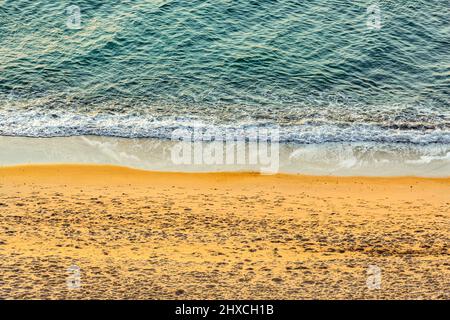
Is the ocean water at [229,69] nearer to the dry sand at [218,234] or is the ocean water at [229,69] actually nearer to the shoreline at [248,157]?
the shoreline at [248,157]

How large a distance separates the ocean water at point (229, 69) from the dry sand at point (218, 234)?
251 centimetres

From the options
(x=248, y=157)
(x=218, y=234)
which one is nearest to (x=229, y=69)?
(x=248, y=157)

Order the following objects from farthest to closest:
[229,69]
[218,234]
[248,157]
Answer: [229,69]
[248,157]
[218,234]

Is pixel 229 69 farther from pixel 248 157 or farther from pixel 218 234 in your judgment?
pixel 218 234

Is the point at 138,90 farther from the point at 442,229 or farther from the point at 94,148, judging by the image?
the point at 442,229

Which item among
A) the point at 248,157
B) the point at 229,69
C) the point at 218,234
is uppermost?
the point at 229,69

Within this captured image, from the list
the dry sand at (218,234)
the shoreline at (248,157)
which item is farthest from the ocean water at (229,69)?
the dry sand at (218,234)

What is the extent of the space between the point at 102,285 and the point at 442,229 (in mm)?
6925

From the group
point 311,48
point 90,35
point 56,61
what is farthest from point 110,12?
point 311,48

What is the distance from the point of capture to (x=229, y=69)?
1914 cm

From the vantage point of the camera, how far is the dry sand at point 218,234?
9750 mm

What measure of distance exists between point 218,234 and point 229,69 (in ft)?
29.4

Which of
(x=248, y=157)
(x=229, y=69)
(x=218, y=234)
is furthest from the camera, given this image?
(x=229, y=69)

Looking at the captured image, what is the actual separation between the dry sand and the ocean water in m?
2.51
